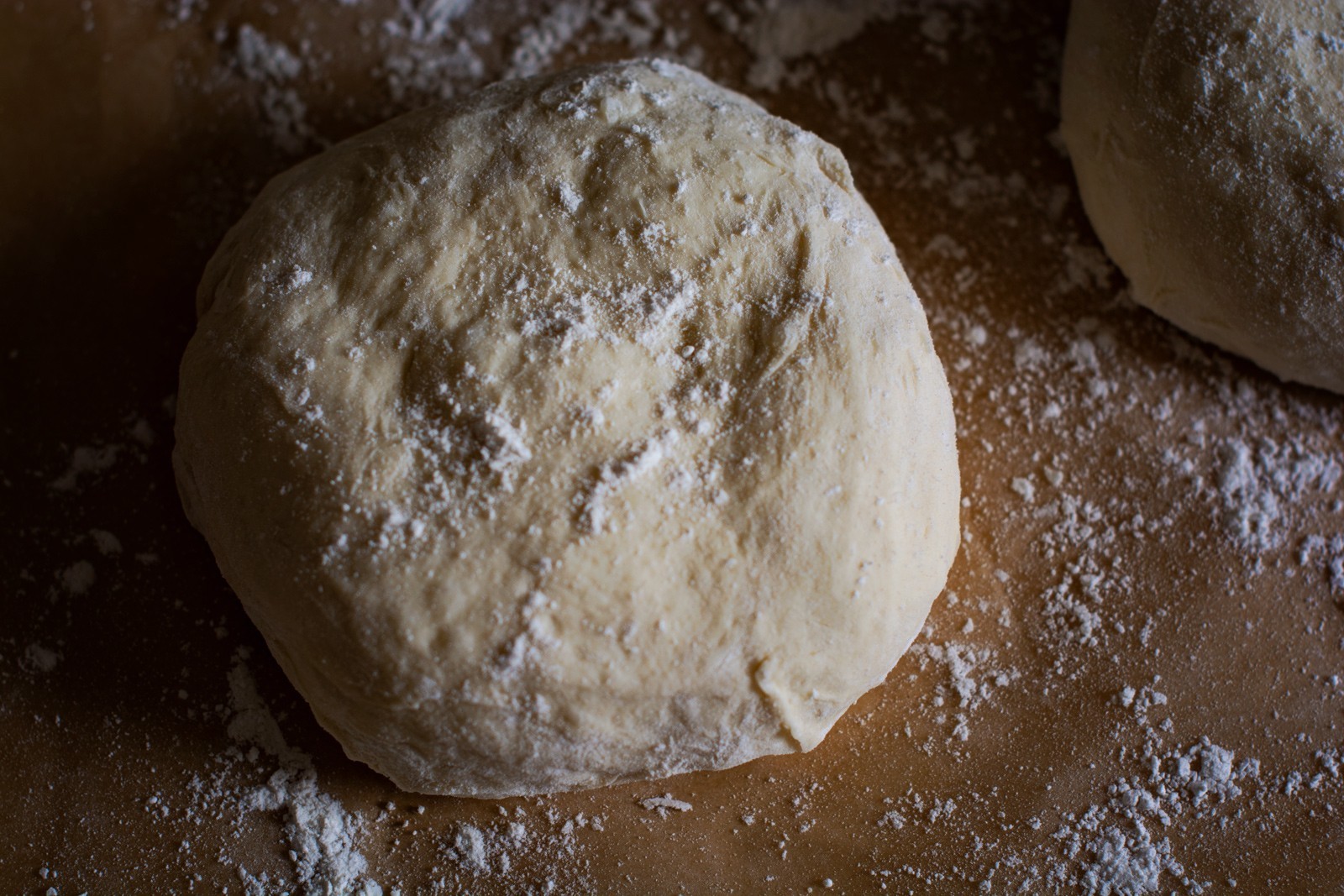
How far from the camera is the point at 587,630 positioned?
1.14m

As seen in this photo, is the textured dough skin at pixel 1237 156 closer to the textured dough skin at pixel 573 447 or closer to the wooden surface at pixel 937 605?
the wooden surface at pixel 937 605

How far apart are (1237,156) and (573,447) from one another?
1.08m

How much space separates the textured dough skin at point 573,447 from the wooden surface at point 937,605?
23 cm

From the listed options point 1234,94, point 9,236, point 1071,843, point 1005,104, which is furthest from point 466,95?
point 1071,843

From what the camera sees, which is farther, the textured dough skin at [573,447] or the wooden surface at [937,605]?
the wooden surface at [937,605]

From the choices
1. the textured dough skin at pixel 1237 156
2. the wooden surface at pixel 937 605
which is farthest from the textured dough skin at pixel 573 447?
the textured dough skin at pixel 1237 156

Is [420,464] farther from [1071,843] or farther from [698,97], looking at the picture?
[1071,843]

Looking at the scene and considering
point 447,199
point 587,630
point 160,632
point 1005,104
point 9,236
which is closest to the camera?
point 587,630

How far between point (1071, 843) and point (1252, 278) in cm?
90

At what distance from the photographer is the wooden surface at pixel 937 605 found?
1.43 metres

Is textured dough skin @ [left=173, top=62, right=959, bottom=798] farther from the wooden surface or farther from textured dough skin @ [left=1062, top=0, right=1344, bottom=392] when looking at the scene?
textured dough skin @ [left=1062, top=0, right=1344, bottom=392]

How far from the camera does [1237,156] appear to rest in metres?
1.43

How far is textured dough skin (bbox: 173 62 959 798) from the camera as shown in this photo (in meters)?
1.14

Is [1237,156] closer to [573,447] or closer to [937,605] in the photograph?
[937,605]
